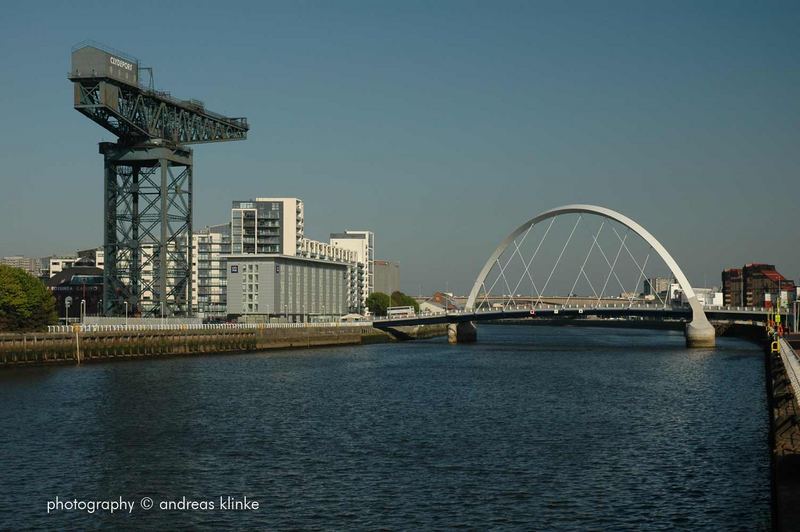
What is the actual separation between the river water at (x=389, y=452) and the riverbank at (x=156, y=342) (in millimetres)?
10821

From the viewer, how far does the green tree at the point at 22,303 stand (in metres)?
89.5

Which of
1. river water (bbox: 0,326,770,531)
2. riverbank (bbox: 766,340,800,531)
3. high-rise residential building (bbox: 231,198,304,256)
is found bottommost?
river water (bbox: 0,326,770,531)

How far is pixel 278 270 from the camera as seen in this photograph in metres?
155

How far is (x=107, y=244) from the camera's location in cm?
9369

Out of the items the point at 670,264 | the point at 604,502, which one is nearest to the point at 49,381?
the point at 604,502

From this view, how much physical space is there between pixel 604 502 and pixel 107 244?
7526 cm

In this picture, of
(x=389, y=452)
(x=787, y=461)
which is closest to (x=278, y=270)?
(x=389, y=452)

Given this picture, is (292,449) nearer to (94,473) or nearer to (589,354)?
(94,473)

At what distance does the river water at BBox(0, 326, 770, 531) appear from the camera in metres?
26.0

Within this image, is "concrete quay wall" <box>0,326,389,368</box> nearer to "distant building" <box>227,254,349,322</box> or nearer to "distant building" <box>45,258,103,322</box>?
"distant building" <box>227,254,349,322</box>

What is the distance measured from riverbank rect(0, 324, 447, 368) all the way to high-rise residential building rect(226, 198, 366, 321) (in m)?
26.6

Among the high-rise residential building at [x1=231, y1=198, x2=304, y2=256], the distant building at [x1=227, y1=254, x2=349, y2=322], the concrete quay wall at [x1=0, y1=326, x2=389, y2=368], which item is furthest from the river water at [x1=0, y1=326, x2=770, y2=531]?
the high-rise residential building at [x1=231, y1=198, x2=304, y2=256]

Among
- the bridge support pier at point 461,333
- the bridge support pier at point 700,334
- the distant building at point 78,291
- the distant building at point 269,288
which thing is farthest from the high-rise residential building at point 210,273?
the bridge support pier at point 700,334

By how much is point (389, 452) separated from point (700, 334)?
3218 inches
